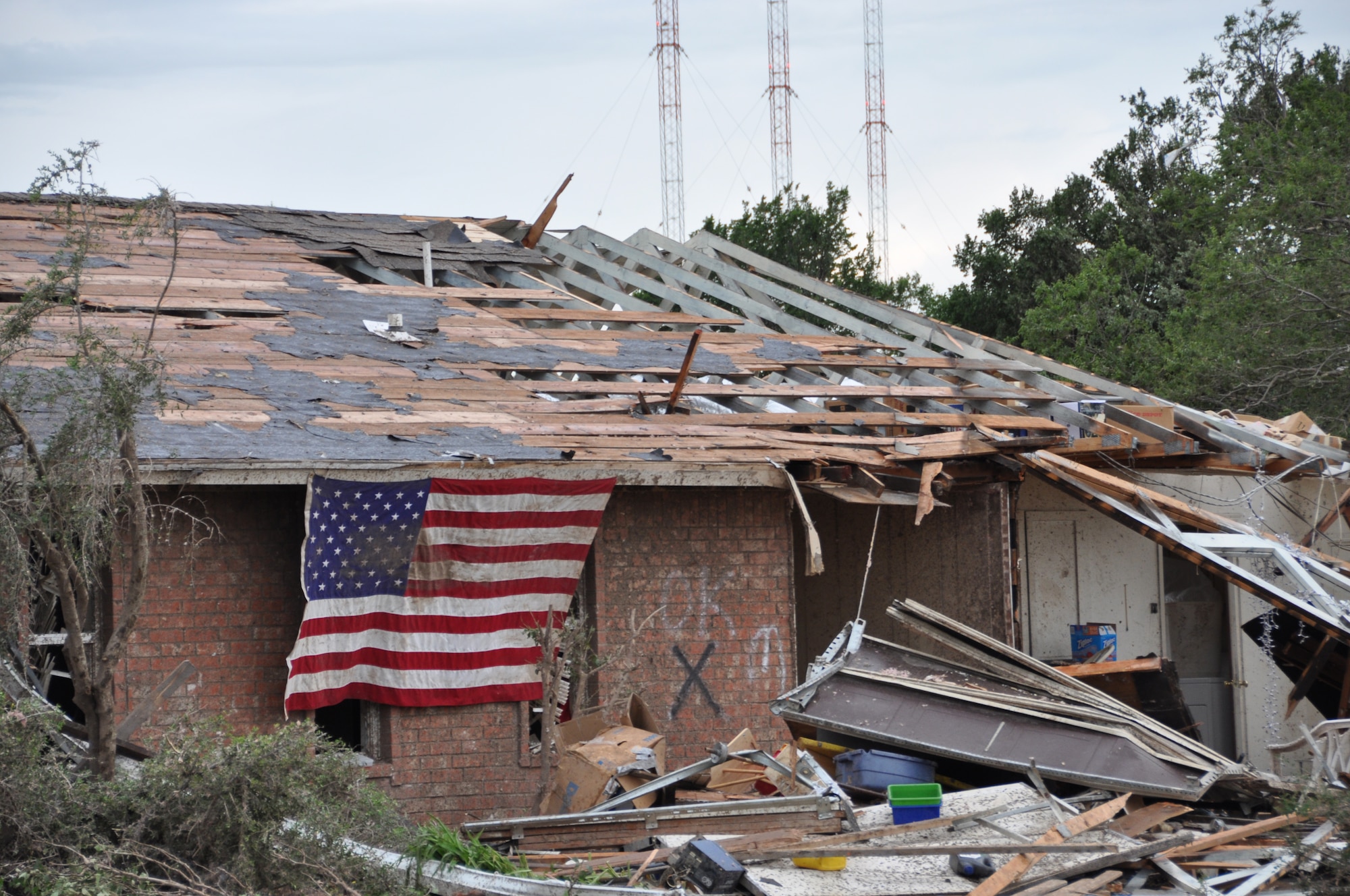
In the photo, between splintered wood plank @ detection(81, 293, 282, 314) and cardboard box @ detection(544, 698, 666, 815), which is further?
splintered wood plank @ detection(81, 293, 282, 314)

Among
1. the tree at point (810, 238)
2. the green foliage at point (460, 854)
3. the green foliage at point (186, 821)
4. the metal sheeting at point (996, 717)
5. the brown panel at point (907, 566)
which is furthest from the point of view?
the tree at point (810, 238)

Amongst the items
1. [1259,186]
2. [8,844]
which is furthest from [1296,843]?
[1259,186]

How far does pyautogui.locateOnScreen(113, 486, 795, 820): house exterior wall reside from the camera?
914 cm

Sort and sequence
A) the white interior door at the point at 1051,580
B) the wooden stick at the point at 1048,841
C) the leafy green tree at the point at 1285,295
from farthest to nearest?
the leafy green tree at the point at 1285,295 → the white interior door at the point at 1051,580 → the wooden stick at the point at 1048,841

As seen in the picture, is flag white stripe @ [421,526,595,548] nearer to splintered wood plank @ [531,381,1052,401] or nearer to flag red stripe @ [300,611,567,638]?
flag red stripe @ [300,611,567,638]

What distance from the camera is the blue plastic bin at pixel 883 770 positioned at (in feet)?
30.6

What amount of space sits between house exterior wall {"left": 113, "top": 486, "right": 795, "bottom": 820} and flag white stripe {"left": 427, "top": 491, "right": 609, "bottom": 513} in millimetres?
436

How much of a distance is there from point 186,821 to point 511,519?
355cm

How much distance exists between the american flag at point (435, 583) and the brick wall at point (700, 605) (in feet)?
1.56

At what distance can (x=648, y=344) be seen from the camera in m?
12.6

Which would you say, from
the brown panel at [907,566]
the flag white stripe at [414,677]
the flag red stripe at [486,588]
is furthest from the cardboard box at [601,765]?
the brown panel at [907,566]

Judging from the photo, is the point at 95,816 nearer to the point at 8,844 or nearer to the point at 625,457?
the point at 8,844

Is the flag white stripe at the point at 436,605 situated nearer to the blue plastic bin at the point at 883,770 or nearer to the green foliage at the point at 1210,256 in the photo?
the blue plastic bin at the point at 883,770

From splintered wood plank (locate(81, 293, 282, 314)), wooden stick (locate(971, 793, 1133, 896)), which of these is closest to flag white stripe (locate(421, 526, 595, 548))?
splintered wood plank (locate(81, 293, 282, 314))
